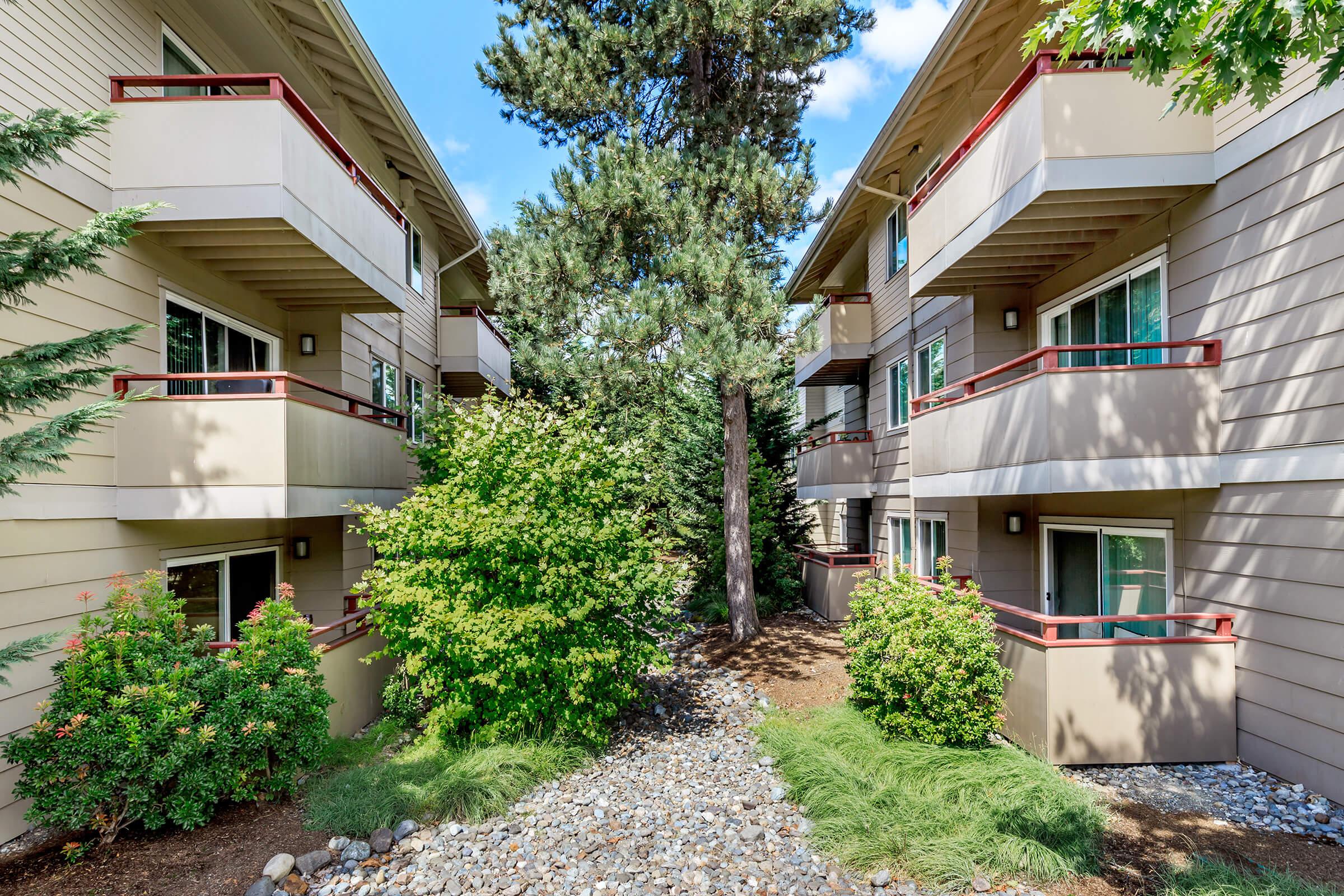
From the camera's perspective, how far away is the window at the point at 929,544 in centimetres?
1188

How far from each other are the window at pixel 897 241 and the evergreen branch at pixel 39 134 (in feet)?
39.4

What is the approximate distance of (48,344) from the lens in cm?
458

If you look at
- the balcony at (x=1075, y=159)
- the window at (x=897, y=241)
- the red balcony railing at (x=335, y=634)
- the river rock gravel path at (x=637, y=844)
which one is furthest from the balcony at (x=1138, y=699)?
the window at (x=897, y=241)

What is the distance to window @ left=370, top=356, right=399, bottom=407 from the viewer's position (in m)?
11.8

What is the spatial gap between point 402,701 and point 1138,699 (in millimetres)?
7562

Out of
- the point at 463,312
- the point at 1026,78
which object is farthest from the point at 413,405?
the point at 1026,78

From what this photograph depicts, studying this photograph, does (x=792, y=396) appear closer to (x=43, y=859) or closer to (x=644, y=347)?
(x=644, y=347)

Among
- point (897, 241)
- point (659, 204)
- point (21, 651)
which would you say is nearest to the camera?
point (21, 651)

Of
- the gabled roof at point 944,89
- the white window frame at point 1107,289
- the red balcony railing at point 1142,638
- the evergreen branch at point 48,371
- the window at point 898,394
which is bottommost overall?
the red balcony railing at point 1142,638

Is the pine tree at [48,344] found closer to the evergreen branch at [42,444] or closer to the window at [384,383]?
the evergreen branch at [42,444]

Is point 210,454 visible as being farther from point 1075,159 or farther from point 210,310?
point 1075,159

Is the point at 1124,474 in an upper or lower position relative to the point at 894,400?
lower

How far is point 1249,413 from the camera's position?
20.4ft

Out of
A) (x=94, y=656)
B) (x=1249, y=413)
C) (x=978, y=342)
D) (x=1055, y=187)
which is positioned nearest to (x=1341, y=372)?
(x=1249, y=413)
